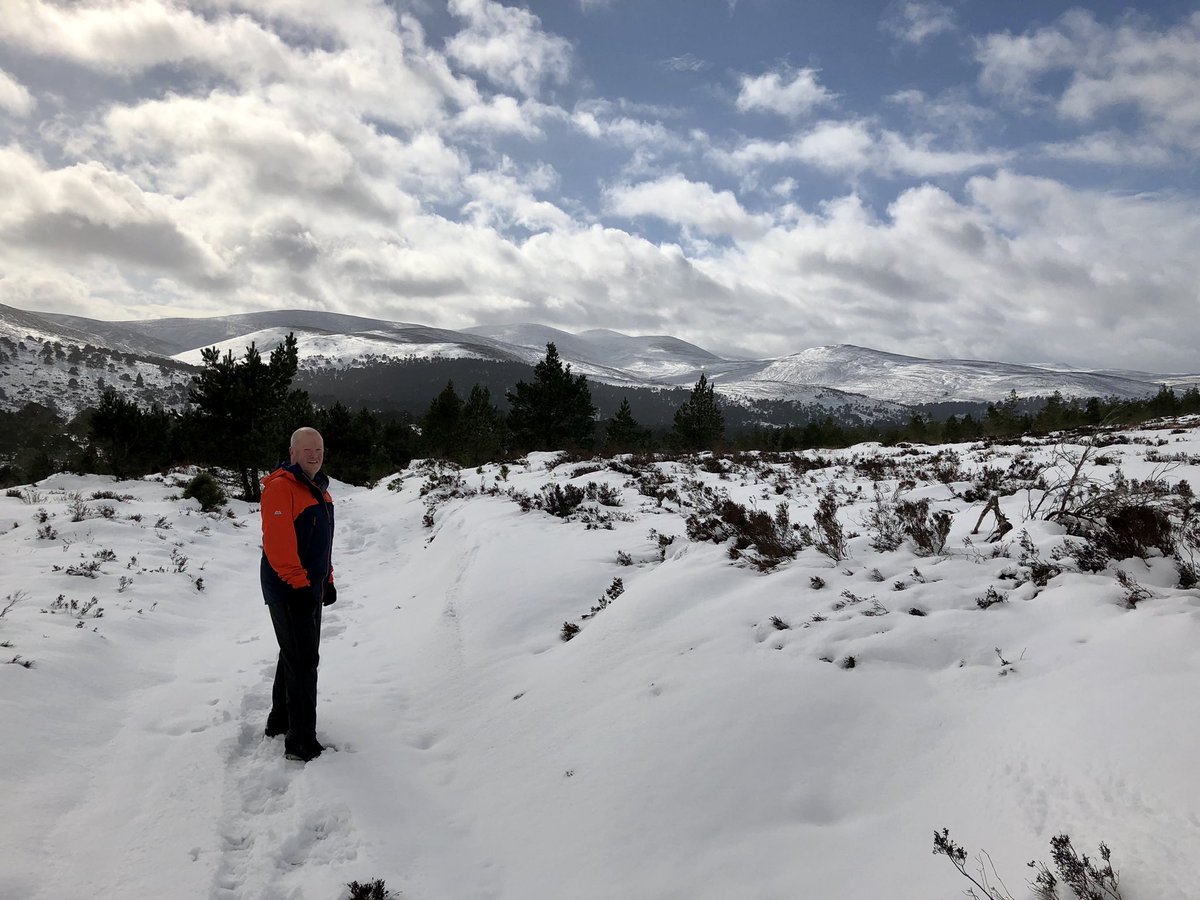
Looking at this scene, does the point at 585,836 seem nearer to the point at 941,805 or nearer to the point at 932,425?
the point at 941,805

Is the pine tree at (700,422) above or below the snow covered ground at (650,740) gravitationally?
above

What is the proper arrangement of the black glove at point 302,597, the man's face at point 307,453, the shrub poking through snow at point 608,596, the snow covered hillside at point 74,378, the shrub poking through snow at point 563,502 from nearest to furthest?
the black glove at point 302,597, the man's face at point 307,453, the shrub poking through snow at point 608,596, the shrub poking through snow at point 563,502, the snow covered hillside at point 74,378

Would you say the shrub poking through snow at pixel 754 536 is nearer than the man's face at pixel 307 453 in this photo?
No

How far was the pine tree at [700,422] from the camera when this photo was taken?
149ft

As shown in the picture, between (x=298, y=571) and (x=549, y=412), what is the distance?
3380 centimetres

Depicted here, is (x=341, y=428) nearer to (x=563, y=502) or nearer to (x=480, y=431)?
(x=480, y=431)

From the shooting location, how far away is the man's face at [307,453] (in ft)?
14.4

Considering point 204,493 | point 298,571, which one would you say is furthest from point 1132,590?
point 204,493

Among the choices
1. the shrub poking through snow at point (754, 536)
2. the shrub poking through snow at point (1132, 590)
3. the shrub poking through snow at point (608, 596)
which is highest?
the shrub poking through snow at point (1132, 590)

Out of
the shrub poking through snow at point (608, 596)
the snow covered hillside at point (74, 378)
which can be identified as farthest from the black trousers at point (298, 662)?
the snow covered hillside at point (74, 378)

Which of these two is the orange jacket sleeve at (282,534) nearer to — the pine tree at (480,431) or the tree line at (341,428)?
the tree line at (341,428)

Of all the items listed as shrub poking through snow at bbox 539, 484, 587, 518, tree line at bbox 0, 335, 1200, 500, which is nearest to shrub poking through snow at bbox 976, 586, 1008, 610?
tree line at bbox 0, 335, 1200, 500

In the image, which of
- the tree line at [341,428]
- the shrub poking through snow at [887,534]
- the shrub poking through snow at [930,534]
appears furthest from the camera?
the tree line at [341,428]

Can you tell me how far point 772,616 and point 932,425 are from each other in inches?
2887
